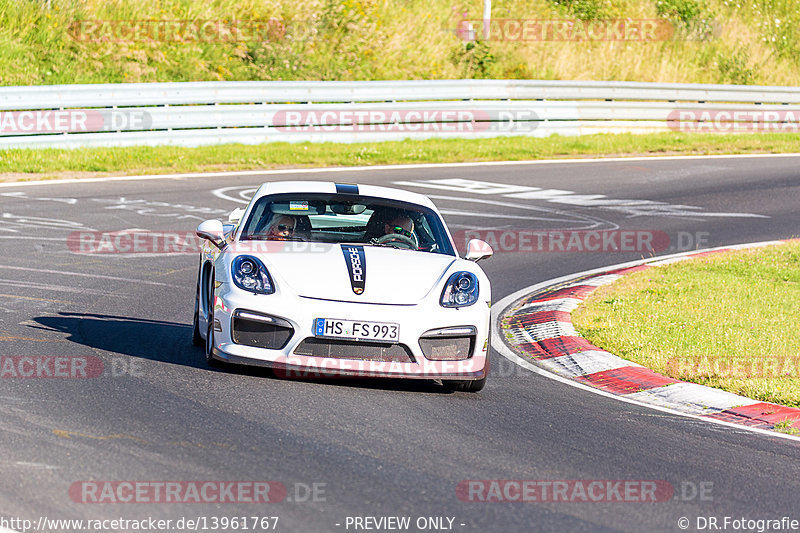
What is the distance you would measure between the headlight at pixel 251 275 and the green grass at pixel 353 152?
10732 mm

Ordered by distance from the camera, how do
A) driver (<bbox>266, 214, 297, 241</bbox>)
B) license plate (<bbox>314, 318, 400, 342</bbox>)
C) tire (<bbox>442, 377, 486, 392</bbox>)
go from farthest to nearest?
driver (<bbox>266, 214, 297, 241</bbox>)
tire (<bbox>442, 377, 486, 392</bbox>)
license plate (<bbox>314, 318, 400, 342</bbox>)

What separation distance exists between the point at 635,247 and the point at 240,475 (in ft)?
32.3

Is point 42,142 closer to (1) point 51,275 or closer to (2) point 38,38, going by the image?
(2) point 38,38

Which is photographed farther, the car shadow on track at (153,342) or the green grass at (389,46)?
the green grass at (389,46)

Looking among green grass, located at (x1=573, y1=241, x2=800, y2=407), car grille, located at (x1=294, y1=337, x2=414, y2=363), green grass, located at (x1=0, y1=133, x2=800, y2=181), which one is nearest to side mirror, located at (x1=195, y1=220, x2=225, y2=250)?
car grille, located at (x1=294, y1=337, x2=414, y2=363)

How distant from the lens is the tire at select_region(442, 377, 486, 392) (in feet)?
24.5

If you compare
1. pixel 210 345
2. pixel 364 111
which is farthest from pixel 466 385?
pixel 364 111

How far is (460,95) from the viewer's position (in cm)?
2378

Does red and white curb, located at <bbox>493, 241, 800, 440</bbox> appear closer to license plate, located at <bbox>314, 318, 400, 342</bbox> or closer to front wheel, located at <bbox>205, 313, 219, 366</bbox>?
license plate, located at <bbox>314, 318, 400, 342</bbox>

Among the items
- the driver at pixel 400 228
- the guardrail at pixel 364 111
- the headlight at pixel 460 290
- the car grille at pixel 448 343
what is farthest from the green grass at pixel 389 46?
the car grille at pixel 448 343

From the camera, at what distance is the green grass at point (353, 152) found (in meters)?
18.1

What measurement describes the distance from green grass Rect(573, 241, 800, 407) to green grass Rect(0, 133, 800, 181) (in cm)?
→ 887

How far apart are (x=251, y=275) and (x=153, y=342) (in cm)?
137

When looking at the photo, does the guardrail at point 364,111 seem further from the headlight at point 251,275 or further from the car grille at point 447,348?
the car grille at point 447,348
